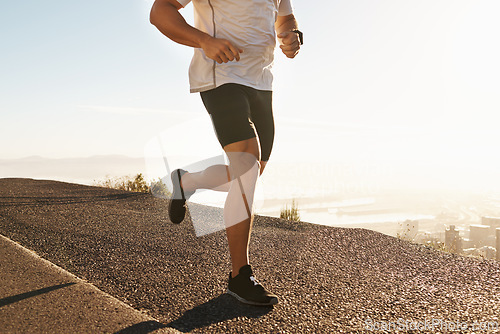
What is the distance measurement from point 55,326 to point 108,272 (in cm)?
91

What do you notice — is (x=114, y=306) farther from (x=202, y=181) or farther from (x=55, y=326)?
(x=202, y=181)

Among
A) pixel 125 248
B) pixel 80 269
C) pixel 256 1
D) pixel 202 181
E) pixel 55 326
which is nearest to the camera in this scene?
pixel 55 326

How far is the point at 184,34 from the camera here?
2301 mm

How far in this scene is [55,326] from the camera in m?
2.01

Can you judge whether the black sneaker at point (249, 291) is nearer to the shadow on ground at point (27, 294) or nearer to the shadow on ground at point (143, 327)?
the shadow on ground at point (143, 327)

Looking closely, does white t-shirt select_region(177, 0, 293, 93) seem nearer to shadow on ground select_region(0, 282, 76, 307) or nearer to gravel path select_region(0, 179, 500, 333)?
gravel path select_region(0, 179, 500, 333)

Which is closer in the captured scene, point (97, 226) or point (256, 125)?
point (256, 125)

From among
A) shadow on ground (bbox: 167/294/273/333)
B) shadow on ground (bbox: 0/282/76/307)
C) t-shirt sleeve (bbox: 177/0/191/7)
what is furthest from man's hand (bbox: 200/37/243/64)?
shadow on ground (bbox: 0/282/76/307)

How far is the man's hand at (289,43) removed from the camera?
273 cm

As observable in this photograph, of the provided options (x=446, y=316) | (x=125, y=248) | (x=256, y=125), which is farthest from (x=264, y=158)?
(x=125, y=248)

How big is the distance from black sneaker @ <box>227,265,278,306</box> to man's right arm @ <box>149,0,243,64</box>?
3.97ft

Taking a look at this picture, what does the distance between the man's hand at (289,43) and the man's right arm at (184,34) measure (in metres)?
0.55

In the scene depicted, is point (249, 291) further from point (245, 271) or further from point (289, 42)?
point (289, 42)

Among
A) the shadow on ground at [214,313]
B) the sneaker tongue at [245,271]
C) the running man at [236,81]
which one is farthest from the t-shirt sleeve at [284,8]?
the shadow on ground at [214,313]
